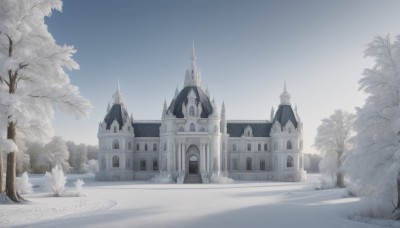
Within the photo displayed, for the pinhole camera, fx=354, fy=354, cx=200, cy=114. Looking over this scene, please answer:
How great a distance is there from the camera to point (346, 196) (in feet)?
105

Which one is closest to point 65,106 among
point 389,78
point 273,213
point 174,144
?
point 273,213

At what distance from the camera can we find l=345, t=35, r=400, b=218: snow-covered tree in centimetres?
2077

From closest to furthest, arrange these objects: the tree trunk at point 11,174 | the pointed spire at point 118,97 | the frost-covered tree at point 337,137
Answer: the tree trunk at point 11,174 → the frost-covered tree at point 337,137 → the pointed spire at point 118,97

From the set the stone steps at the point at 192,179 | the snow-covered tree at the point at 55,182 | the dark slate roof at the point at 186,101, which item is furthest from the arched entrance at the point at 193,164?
the snow-covered tree at the point at 55,182

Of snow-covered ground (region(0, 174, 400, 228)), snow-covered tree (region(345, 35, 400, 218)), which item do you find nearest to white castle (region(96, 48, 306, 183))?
snow-covered ground (region(0, 174, 400, 228))

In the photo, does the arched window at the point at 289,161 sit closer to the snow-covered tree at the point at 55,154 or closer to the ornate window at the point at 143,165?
the ornate window at the point at 143,165

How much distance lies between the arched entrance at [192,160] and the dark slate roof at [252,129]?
30.5 ft

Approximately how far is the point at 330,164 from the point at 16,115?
115ft

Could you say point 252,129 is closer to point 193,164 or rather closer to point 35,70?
point 193,164

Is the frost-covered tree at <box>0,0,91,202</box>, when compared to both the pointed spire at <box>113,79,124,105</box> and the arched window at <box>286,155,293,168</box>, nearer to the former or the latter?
the pointed spire at <box>113,79,124,105</box>

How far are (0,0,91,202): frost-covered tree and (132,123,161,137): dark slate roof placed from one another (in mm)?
49540

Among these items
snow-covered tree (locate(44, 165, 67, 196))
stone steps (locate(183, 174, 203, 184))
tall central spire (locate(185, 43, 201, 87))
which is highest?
tall central spire (locate(185, 43, 201, 87))

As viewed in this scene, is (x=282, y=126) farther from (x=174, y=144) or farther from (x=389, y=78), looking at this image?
(x=389, y=78)

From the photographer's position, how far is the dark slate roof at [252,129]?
73.8 metres
